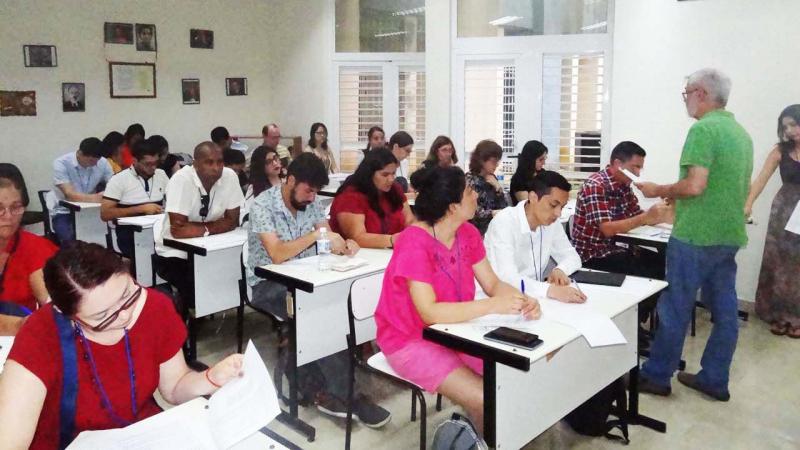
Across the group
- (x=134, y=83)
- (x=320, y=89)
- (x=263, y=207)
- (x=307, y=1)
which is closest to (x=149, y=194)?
(x=263, y=207)

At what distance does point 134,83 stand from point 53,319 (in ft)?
22.3

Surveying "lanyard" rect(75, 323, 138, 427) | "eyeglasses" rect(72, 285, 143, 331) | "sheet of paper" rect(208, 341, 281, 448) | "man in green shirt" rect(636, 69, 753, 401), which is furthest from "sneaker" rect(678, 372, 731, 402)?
"eyeglasses" rect(72, 285, 143, 331)

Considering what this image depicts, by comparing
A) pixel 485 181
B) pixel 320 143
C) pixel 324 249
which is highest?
pixel 320 143

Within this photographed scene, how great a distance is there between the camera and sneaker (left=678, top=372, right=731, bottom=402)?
3.58 metres

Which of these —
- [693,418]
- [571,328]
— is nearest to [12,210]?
[571,328]

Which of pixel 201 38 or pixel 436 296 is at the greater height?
pixel 201 38

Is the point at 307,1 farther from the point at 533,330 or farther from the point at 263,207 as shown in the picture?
the point at 533,330

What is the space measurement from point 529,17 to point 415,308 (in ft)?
16.5

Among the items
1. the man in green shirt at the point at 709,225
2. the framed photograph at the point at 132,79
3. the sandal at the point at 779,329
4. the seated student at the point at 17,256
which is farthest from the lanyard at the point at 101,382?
the framed photograph at the point at 132,79

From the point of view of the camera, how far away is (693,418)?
11.1ft

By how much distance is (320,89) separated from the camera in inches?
333

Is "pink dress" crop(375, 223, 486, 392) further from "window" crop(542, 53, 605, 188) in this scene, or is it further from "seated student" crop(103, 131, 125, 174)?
"seated student" crop(103, 131, 125, 174)

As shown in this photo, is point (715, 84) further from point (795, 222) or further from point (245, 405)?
point (245, 405)

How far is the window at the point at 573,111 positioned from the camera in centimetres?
653
